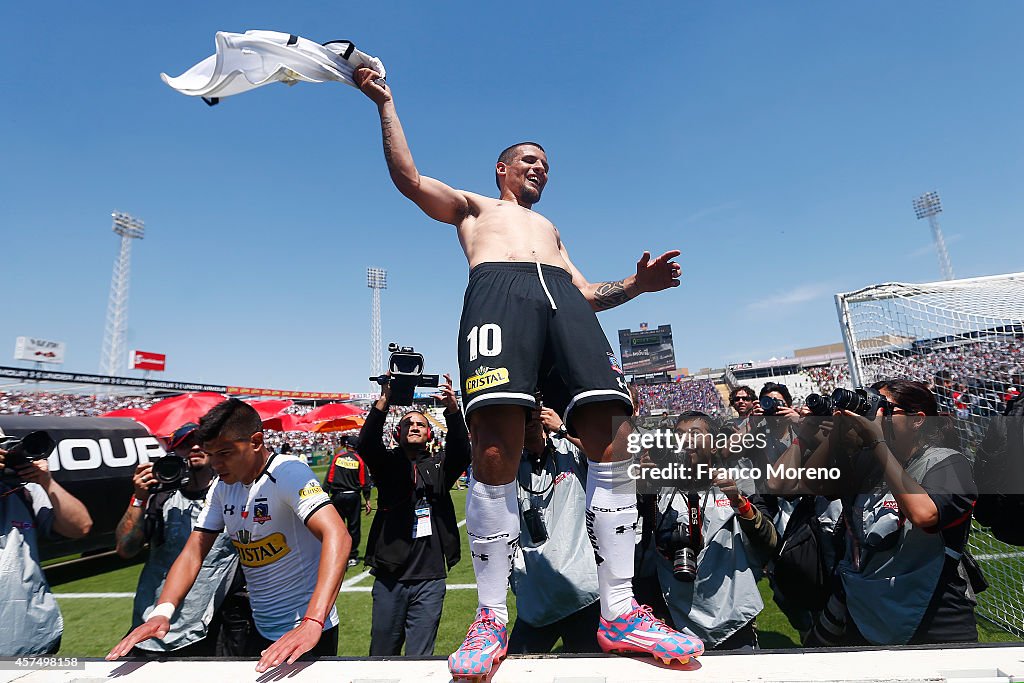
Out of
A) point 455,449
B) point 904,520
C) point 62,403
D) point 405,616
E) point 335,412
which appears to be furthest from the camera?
point 62,403

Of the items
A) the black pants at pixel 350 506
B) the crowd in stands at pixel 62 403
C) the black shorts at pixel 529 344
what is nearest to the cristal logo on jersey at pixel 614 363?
the black shorts at pixel 529 344

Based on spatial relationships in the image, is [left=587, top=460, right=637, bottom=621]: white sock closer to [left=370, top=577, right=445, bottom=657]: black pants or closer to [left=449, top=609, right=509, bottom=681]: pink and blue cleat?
[left=449, top=609, right=509, bottom=681]: pink and blue cleat

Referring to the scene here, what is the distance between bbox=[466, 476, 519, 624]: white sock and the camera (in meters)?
2.05

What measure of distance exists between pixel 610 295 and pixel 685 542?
1.82 metres

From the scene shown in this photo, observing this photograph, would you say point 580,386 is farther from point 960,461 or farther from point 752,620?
point 752,620

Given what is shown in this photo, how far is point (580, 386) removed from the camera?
2049 mm

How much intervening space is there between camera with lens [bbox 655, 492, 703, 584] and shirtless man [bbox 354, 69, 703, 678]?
1.40m

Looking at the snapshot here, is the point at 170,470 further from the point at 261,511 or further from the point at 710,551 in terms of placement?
the point at 710,551

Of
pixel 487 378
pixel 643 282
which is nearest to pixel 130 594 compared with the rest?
pixel 487 378

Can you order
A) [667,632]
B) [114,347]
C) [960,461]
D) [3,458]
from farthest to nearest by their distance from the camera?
[114,347]
[3,458]
[960,461]
[667,632]

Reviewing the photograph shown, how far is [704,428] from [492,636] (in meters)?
2.52

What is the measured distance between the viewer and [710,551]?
3545 mm

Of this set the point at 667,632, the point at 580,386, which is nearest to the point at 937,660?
the point at 667,632

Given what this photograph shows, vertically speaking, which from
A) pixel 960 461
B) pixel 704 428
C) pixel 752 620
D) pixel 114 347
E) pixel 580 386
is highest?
pixel 114 347
